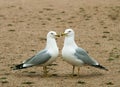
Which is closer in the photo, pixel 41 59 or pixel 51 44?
pixel 41 59

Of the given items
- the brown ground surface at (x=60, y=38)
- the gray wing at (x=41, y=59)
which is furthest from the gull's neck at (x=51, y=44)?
the brown ground surface at (x=60, y=38)

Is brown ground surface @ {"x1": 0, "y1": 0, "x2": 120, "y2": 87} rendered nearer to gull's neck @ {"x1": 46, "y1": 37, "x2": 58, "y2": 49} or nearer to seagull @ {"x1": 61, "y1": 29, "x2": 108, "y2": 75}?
seagull @ {"x1": 61, "y1": 29, "x2": 108, "y2": 75}

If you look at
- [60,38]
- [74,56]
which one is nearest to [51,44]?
[74,56]

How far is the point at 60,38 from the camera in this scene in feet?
38.5

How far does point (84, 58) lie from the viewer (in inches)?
326

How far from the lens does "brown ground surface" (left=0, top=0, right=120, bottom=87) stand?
8.16 m

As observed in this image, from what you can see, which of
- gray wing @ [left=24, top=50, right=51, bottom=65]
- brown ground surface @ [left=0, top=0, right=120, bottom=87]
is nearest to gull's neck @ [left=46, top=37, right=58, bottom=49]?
gray wing @ [left=24, top=50, right=51, bottom=65]

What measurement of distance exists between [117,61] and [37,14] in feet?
19.0

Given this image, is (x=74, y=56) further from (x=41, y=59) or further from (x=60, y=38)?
(x=60, y=38)

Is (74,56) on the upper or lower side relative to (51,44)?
lower

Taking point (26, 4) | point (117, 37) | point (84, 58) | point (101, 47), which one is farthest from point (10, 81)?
point (26, 4)

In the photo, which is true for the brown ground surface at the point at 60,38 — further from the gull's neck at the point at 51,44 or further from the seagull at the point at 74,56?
the gull's neck at the point at 51,44

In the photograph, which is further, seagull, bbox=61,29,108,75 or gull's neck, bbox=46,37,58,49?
gull's neck, bbox=46,37,58,49

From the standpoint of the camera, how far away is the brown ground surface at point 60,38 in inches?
321
